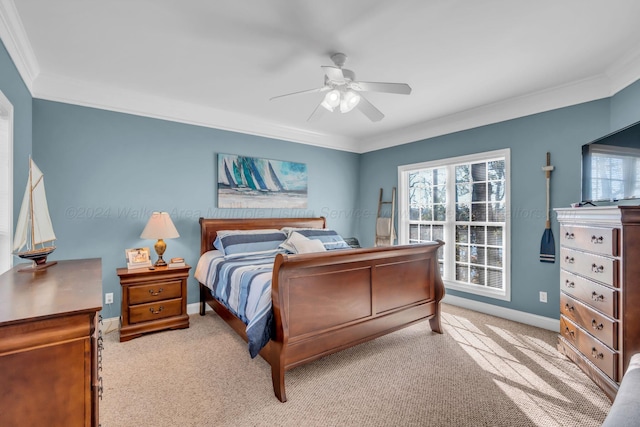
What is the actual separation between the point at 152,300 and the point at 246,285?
1.36 m

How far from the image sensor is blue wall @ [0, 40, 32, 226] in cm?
210

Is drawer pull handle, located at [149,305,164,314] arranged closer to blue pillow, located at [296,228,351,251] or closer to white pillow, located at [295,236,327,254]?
white pillow, located at [295,236,327,254]

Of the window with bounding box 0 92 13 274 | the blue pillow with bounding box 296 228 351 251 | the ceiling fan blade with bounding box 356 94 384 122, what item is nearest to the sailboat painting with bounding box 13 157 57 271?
the window with bounding box 0 92 13 274

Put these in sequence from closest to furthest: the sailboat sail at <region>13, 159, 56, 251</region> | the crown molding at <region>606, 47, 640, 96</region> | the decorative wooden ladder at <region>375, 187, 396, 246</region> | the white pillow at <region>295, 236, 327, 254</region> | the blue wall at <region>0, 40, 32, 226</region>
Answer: the sailboat sail at <region>13, 159, 56, 251</region> → the blue wall at <region>0, 40, 32, 226</region> → the crown molding at <region>606, 47, 640, 96</region> → the white pillow at <region>295, 236, 327, 254</region> → the decorative wooden ladder at <region>375, 187, 396, 246</region>

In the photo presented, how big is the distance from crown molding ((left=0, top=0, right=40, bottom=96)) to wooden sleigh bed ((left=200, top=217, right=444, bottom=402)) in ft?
7.75

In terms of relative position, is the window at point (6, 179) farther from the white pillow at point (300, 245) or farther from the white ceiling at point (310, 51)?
the white pillow at point (300, 245)

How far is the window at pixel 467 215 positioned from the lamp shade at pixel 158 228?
11.3 ft

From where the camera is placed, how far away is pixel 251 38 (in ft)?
7.31

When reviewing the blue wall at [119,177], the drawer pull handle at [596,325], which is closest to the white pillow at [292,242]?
the blue wall at [119,177]

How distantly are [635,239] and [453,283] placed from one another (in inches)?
92.2

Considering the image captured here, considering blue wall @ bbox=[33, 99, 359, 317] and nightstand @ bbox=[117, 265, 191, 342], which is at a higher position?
blue wall @ bbox=[33, 99, 359, 317]

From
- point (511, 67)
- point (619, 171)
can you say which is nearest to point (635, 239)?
point (619, 171)

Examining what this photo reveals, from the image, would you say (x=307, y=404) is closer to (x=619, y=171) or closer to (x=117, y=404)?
(x=117, y=404)

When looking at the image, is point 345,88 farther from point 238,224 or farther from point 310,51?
point 238,224
